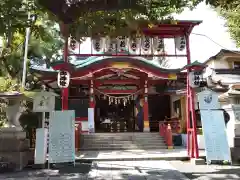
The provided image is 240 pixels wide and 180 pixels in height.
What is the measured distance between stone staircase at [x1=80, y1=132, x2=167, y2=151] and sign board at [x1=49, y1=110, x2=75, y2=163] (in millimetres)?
5168

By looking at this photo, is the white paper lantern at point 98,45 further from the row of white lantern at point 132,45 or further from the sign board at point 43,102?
the sign board at point 43,102

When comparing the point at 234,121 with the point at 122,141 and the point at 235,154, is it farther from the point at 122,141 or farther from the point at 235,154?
the point at 122,141

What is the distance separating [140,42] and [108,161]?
5158 mm

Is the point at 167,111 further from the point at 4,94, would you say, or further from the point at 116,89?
the point at 4,94

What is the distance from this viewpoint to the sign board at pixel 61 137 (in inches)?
362

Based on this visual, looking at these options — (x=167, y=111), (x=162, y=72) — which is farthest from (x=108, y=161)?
(x=167, y=111)

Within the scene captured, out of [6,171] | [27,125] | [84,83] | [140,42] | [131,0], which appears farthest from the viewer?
[84,83]

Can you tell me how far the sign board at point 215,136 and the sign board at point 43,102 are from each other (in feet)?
18.0

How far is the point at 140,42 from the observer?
11.7 meters

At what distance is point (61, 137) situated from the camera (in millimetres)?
9367

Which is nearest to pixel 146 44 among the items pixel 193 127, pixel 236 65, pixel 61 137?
pixel 193 127

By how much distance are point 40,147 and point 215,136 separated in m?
6.14

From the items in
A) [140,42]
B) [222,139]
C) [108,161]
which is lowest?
[108,161]

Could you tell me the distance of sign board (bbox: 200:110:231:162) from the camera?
9.39 m
